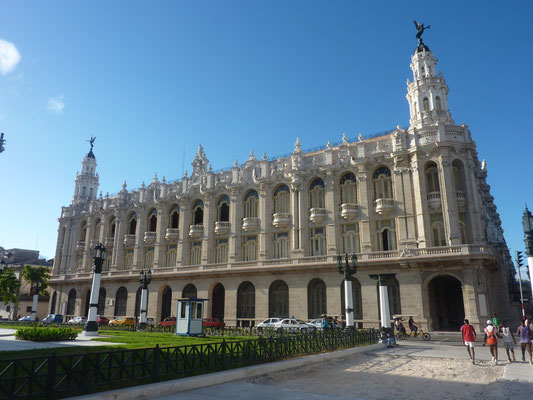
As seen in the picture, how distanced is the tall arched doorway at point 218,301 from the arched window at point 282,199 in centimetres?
1096

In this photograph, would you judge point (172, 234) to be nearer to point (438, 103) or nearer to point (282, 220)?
point (282, 220)

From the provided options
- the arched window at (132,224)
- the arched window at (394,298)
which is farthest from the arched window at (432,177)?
the arched window at (132,224)

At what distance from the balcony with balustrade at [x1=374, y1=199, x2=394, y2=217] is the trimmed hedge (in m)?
25.8

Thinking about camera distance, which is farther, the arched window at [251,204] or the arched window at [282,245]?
the arched window at [251,204]

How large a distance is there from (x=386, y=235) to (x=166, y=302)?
26.9 metres

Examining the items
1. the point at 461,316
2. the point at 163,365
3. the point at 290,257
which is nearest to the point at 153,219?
the point at 290,257

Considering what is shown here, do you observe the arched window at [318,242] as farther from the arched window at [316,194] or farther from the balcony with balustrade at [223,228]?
the balcony with balustrade at [223,228]

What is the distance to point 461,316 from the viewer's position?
110 feet

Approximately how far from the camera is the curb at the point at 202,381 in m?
9.16

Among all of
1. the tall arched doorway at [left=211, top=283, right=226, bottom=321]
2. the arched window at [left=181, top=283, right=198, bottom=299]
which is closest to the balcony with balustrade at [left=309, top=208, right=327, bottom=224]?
the tall arched doorway at [left=211, top=283, right=226, bottom=321]

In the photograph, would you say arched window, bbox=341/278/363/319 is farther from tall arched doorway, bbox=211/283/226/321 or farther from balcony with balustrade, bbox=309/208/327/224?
tall arched doorway, bbox=211/283/226/321

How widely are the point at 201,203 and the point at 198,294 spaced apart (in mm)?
11121

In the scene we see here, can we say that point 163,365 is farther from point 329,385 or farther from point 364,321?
point 364,321

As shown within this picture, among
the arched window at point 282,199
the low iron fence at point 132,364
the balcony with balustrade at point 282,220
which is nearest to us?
the low iron fence at point 132,364
